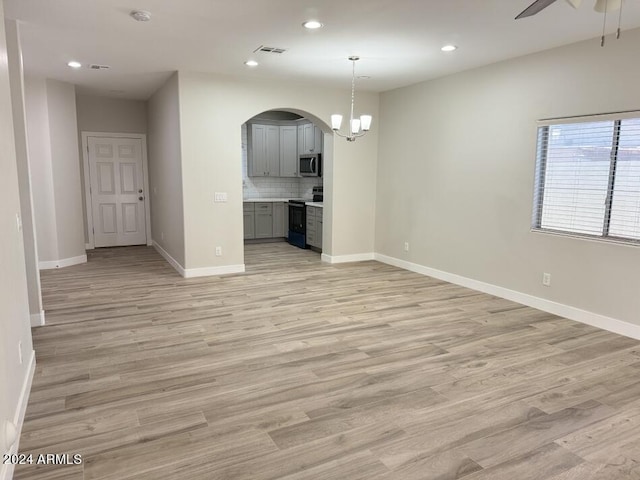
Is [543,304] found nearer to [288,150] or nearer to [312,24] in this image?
[312,24]

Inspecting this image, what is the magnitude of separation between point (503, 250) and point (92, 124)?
7.05 metres

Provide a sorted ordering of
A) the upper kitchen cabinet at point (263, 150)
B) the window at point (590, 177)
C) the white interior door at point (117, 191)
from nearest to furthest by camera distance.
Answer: the window at point (590, 177) < the white interior door at point (117, 191) < the upper kitchen cabinet at point (263, 150)

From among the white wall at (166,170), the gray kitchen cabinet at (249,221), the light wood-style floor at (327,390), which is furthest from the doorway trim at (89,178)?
the light wood-style floor at (327,390)

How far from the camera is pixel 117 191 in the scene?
322 inches

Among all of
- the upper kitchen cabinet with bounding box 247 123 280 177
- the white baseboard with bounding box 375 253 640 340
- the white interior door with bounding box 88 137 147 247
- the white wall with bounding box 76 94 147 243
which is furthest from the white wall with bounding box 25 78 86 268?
the white baseboard with bounding box 375 253 640 340

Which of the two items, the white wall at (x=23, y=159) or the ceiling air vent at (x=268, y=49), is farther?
the ceiling air vent at (x=268, y=49)

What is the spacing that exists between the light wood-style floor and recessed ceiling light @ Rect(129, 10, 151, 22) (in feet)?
8.70

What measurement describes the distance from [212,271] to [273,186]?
3.93 m

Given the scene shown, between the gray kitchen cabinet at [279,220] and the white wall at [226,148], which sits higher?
the white wall at [226,148]

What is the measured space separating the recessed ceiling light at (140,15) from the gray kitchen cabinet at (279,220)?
5.56 meters

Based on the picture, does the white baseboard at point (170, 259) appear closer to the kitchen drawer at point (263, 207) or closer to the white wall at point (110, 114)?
the kitchen drawer at point (263, 207)

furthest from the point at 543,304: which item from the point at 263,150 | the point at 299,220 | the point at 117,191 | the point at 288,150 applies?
the point at 117,191

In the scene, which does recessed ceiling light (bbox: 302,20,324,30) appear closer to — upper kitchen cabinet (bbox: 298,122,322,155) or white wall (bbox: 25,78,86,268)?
white wall (bbox: 25,78,86,268)

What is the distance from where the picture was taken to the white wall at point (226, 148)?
5773 mm
